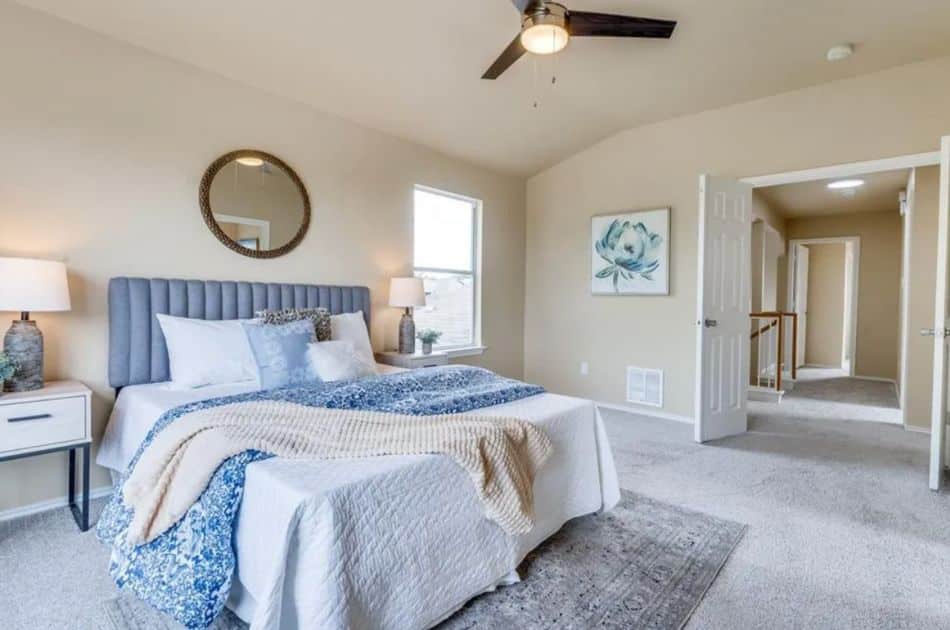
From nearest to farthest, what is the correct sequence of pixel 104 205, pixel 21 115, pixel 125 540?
pixel 125 540 < pixel 21 115 < pixel 104 205

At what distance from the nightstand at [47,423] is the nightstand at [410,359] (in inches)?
79.0

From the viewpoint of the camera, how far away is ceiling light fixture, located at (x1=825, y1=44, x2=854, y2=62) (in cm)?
327

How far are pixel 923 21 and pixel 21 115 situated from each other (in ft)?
17.1

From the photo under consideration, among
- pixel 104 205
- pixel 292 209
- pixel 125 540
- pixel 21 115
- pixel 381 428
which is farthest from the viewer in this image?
pixel 292 209

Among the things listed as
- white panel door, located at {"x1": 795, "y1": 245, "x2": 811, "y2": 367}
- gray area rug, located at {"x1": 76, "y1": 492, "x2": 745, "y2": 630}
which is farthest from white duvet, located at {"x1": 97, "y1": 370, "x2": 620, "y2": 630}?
white panel door, located at {"x1": 795, "y1": 245, "x2": 811, "y2": 367}

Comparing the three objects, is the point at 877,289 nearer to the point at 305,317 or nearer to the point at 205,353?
the point at 305,317

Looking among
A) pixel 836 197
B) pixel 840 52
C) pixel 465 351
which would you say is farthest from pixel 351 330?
pixel 836 197

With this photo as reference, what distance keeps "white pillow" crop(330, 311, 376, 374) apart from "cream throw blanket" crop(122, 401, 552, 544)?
145 centimetres

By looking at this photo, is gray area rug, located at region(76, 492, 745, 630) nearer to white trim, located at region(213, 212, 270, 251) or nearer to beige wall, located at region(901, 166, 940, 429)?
white trim, located at region(213, 212, 270, 251)

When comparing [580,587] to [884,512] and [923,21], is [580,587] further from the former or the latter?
[923,21]

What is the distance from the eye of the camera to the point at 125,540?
67.1 inches

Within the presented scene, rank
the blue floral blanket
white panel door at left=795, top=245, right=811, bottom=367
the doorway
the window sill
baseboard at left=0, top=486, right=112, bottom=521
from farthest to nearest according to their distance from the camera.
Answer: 1. white panel door at left=795, top=245, right=811, bottom=367
2. the window sill
3. the doorway
4. baseboard at left=0, top=486, right=112, bottom=521
5. the blue floral blanket

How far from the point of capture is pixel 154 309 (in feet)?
9.50

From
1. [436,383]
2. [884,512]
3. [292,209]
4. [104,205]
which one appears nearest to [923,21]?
[884,512]
